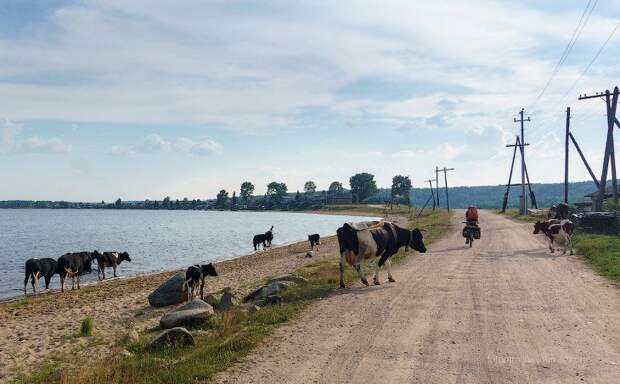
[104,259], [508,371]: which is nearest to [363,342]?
[508,371]

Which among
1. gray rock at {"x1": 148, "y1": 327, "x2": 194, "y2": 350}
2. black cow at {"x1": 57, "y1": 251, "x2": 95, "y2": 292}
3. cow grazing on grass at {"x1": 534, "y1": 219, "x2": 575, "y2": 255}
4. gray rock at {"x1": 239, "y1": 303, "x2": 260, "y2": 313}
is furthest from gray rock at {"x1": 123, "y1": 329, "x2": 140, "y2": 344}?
cow grazing on grass at {"x1": 534, "y1": 219, "x2": 575, "y2": 255}

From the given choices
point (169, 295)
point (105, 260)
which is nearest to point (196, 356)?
point (169, 295)

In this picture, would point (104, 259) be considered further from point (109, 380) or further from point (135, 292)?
point (109, 380)

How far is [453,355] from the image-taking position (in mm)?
8891

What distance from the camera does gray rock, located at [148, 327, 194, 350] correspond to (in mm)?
10484

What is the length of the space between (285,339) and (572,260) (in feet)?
53.6

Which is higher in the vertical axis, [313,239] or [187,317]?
[187,317]

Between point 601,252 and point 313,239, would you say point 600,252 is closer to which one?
point 601,252

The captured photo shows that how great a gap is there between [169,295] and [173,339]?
28.3 feet

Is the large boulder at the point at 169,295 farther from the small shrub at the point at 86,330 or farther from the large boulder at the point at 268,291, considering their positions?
the small shrub at the point at 86,330

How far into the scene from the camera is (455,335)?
10133mm

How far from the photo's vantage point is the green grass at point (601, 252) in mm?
17392

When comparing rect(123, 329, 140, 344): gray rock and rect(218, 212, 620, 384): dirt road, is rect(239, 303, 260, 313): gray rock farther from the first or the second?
rect(123, 329, 140, 344): gray rock

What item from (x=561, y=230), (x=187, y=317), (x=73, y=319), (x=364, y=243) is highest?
(x=364, y=243)
